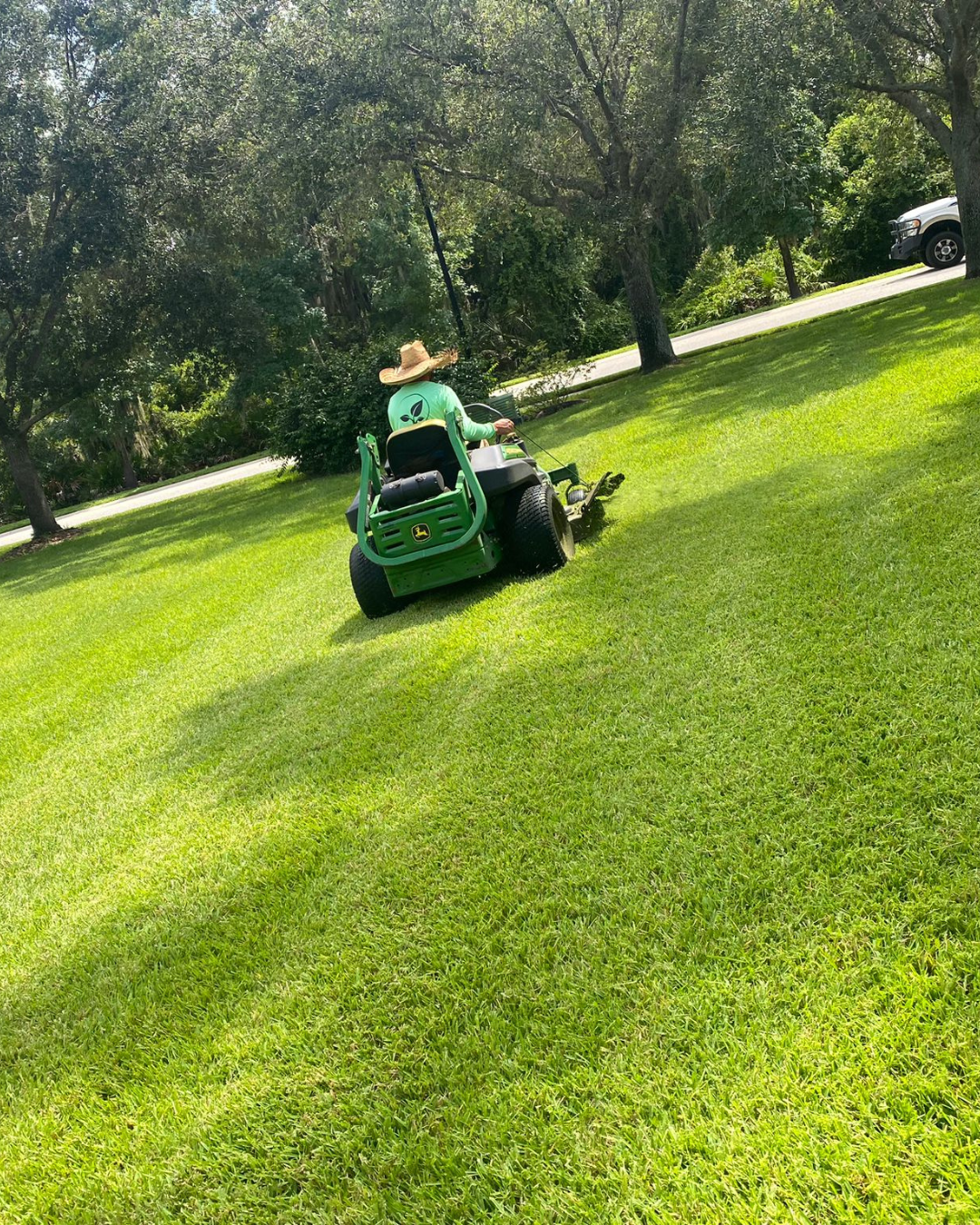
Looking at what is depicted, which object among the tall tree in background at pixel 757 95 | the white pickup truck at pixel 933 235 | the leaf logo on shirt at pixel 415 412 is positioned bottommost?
the leaf logo on shirt at pixel 415 412

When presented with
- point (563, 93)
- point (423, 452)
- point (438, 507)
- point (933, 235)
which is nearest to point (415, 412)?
point (423, 452)

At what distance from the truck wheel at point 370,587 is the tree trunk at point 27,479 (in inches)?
628

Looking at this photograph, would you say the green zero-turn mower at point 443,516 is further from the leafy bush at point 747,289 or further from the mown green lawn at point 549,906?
the leafy bush at point 747,289

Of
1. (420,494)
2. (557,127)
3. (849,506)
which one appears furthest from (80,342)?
(849,506)

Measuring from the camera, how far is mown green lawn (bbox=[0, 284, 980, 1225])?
1.87m

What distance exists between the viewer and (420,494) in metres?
5.51

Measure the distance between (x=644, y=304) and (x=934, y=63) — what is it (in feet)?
20.0

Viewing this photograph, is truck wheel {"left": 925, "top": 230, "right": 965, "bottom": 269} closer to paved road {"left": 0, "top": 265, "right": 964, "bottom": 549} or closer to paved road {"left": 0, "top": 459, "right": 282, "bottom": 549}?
paved road {"left": 0, "top": 265, "right": 964, "bottom": 549}

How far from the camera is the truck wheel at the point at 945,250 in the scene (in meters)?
19.5

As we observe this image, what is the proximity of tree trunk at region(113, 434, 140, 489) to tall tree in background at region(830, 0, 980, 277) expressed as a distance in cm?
2538

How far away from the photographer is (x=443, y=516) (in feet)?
17.8

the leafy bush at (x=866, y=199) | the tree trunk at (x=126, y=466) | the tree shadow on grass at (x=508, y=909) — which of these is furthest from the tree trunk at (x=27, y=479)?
the leafy bush at (x=866, y=199)

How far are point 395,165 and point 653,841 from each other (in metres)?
15.8

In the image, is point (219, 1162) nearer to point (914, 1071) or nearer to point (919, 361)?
point (914, 1071)
